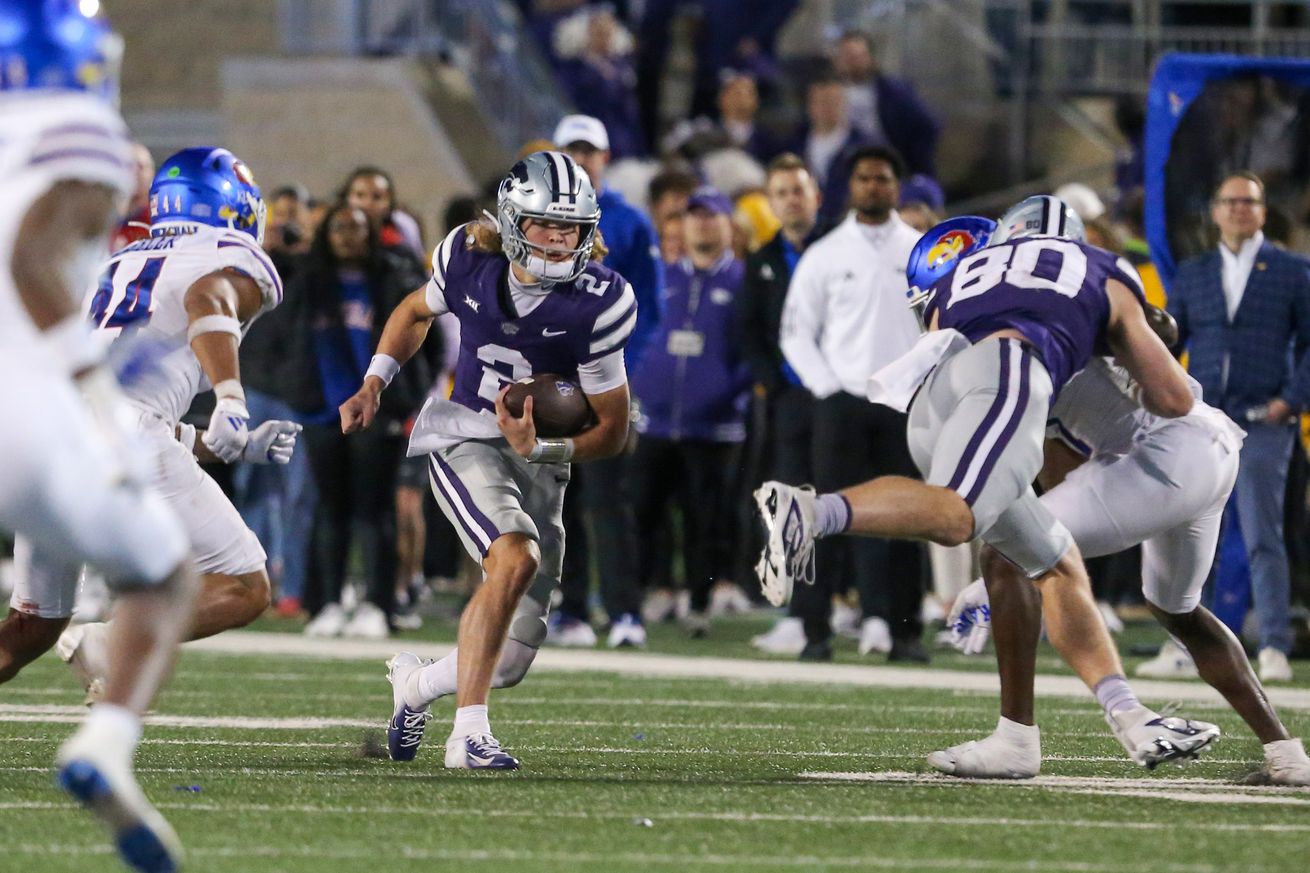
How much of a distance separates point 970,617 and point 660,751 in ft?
3.25

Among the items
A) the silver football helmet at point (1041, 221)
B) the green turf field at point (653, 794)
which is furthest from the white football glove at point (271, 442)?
the silver football helmet at point (1041, 221)

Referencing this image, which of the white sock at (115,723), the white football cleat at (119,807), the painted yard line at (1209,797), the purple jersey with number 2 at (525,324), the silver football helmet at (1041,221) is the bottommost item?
the painted yard line at (1209,797)

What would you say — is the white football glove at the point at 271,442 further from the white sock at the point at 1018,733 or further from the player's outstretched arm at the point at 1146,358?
the player's outstretched arm at the point at 1146,358

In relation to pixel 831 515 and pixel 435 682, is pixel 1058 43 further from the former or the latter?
pixel 831 515

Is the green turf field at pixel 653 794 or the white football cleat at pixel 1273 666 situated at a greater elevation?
the green turf field at pixel 653 794

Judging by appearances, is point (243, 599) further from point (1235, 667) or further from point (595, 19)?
point (595, 19)

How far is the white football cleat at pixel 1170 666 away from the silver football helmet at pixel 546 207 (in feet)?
12.7

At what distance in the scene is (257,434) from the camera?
6.14 meters

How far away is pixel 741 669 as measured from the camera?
30.4 ft

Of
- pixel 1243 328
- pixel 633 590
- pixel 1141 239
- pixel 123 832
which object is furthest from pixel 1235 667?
pixel 1141 239

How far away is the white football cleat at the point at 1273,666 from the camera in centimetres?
906

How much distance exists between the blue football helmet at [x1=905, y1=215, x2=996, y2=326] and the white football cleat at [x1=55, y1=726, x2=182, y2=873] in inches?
118

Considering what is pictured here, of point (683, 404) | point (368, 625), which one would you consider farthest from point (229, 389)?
point (683, 404)

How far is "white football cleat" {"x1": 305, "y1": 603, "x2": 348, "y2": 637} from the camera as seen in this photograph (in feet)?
34.6
